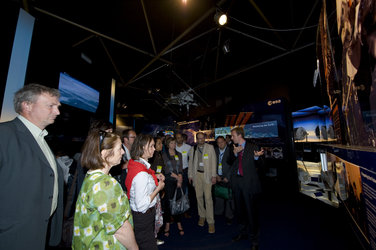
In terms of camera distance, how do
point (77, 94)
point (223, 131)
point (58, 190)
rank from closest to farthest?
point (58, 190) < point (77, 94) < point (223, 131)

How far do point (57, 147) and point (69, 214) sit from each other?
2.02 m

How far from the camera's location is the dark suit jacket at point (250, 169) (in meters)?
2.55

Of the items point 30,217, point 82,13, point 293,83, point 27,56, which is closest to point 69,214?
point 30,217

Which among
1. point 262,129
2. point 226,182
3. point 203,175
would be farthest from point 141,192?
point 262,129

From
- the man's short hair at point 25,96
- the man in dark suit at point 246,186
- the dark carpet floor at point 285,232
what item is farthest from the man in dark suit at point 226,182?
the man's short hair at point 25,96

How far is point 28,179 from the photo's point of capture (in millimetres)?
1087

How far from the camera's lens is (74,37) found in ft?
15.2

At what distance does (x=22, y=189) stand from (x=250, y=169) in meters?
2.75

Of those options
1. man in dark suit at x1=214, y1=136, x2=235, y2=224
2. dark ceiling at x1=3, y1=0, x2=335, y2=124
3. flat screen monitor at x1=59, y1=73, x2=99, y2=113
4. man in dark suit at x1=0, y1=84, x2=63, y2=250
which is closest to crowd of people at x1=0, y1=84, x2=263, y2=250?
man in dark suit at x1=0, y1=84, x2=63, y2=250

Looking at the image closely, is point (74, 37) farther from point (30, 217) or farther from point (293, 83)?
point (293, 83)

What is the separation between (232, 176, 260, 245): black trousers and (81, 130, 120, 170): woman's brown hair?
2.23 m

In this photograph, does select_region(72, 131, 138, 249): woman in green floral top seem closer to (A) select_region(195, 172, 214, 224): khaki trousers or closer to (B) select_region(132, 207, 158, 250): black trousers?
(B) select_region(132, 207, 158, 250): black trousers

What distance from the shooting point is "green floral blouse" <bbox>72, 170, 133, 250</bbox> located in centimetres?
100

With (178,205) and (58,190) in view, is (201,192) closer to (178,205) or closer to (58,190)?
(178,205)
